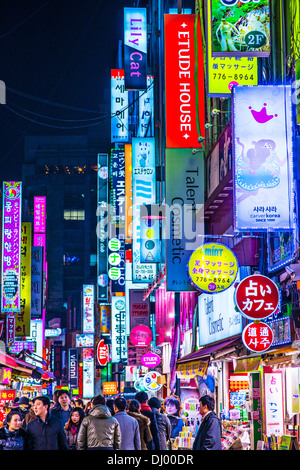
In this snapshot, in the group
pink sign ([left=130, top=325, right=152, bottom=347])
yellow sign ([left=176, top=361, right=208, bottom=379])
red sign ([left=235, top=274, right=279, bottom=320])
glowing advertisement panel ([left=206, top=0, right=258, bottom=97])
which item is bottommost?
yellow sign ([left=176, top=361, right=208, bottom=379])

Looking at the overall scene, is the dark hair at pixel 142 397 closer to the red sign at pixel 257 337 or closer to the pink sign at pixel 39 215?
the red sign at pixel 257 337

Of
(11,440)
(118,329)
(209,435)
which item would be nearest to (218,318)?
(209,435)

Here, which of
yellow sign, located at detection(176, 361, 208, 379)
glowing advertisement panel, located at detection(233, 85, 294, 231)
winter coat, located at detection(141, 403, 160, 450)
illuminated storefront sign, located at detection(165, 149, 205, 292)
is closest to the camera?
glowing advertisement panel, located at detection(233, 85, 294, 231)

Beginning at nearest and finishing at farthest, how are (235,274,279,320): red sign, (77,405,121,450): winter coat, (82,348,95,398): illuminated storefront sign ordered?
(77,405,121,450): winter coat < (235,274,279,320): red sign < (82,348,95,398): illuminated storefront sign

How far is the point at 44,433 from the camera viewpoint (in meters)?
9.99

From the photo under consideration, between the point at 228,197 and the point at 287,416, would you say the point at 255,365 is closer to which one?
the point at 287,416

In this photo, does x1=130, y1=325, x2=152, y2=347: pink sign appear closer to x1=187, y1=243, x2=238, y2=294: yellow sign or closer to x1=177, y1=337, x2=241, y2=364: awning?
x1=177, y1=337, x2=241, y2=364: awning

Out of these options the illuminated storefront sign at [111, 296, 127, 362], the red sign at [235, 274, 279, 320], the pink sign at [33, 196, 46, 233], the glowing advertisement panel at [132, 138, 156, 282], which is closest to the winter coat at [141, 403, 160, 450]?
the red sign at [235, 274, 279, 320]

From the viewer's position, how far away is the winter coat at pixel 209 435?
978 centimetres

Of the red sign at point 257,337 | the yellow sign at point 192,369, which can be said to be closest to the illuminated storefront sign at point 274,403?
the red sign at point 257,337

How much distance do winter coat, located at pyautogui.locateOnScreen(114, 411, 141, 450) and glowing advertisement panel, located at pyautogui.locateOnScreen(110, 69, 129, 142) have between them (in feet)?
80.1

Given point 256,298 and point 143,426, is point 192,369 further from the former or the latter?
point 143,426

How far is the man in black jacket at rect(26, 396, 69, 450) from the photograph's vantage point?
995cm

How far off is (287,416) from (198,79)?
27.5ft
